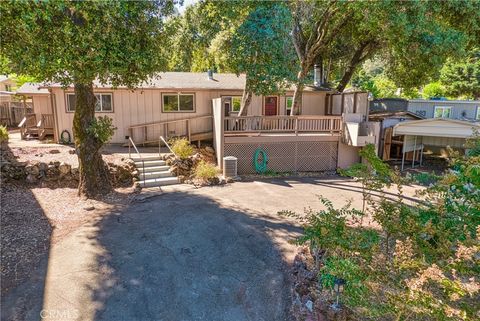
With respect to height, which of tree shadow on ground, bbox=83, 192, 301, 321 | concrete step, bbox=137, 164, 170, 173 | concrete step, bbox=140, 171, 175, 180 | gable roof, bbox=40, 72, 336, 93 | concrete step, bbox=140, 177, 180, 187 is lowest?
tree shadow on ground, bbox=83, 192, 301, 321

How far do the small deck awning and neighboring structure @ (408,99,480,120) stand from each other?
538cm

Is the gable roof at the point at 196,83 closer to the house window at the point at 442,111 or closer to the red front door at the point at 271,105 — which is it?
the red front door at the point at 271,105

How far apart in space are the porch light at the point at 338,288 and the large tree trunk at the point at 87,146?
732cm

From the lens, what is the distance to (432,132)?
12.4 metres

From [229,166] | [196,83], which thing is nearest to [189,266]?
[229,166]

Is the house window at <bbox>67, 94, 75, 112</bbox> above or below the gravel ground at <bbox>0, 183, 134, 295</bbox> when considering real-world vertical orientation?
above

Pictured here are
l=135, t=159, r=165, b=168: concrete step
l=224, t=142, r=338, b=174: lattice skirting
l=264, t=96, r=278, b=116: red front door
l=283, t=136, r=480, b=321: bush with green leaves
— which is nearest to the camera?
l=283, t=136, r=480, b=321: bush with green leaves

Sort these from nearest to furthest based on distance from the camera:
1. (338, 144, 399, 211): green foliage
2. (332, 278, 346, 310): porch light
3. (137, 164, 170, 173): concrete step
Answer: (332, 278, 346, 310): porch light → (338, 144, 399, 211): green foliage → (137, 164, 170, 173): concrete step

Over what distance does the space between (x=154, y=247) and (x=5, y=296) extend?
2.37 metres

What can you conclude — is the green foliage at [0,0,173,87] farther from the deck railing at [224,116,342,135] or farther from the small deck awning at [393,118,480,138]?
the small deck awning at [393,118,480,138]

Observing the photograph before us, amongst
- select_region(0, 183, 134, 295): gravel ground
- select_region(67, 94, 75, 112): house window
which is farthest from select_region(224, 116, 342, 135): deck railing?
select_region(67, 94, 75, 112): house window

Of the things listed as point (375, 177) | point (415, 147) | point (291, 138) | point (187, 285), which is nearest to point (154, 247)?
point (187, 285)

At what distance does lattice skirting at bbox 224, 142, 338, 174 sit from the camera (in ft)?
39.1

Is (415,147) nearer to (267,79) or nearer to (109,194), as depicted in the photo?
(267,79)
